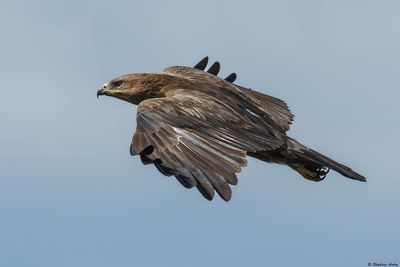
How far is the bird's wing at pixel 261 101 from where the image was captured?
16.6 m

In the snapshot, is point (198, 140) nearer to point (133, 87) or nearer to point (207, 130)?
point (207, 130)

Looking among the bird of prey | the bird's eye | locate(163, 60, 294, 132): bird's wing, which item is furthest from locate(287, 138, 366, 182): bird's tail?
the bird's eye

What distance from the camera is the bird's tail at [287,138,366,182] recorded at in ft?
51.0

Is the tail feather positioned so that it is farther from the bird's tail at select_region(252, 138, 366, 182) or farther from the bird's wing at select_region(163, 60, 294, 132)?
the bird's wing at select_region(163, 60, 294, 132)

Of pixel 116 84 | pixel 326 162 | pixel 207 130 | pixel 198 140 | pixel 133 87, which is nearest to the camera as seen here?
pixel 198 140

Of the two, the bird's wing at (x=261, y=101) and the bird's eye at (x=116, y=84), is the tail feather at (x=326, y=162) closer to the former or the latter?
the bird's wing at (x=261, y=101)

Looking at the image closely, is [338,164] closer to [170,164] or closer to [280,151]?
[280,151]

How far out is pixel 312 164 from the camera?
16156mm

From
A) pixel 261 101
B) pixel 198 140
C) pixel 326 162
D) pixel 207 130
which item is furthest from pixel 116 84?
pixel 198 140

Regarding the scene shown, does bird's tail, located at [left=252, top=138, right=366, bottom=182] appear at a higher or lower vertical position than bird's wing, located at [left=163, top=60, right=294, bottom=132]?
lower

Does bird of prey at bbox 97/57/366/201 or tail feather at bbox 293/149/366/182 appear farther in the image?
tail feather at bbox 293/149/366/182

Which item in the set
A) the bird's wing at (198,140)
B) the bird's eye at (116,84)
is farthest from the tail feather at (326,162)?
the bird's eye at (116,84)

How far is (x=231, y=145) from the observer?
13844 mm

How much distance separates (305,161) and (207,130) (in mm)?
2116
